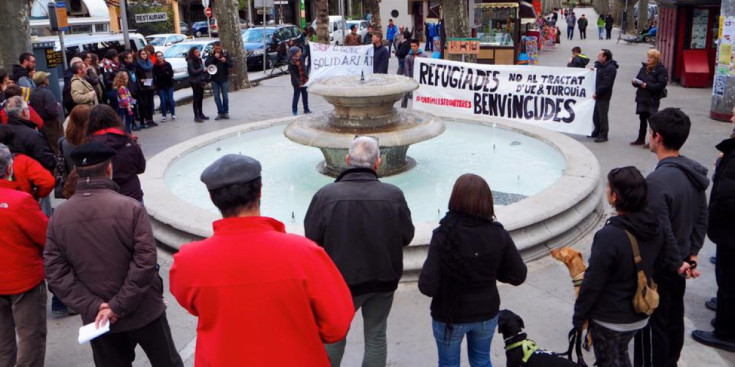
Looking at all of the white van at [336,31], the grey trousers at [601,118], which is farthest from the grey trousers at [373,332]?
the white van at [336,31]

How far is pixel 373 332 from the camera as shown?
13.0ft

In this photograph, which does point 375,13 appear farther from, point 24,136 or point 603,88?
point 24,136

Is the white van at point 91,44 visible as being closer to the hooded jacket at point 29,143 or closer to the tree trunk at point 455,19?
the tree trunk at point 455,19

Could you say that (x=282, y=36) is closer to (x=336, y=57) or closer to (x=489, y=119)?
(x=336, y=57)

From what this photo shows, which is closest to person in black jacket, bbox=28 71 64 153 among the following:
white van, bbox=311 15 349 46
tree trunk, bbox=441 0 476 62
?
tree trunk, bbox=441 0 476 62

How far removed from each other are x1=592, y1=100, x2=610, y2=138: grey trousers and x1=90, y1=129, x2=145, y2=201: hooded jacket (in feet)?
27.5

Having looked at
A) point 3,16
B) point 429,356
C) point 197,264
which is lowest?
point 429,356

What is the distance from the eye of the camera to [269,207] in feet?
24.8

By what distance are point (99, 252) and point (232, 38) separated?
678 inches

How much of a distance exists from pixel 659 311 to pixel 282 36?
25950 mm

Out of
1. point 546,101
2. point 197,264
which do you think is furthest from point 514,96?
point 197,264

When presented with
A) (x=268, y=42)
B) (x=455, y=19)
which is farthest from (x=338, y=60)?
(x=268, y=42)

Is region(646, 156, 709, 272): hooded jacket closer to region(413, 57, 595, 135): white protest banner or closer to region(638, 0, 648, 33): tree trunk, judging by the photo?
region(413, 57, 595, 135): white protest banner

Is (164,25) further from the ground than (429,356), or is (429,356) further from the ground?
(164,25)
